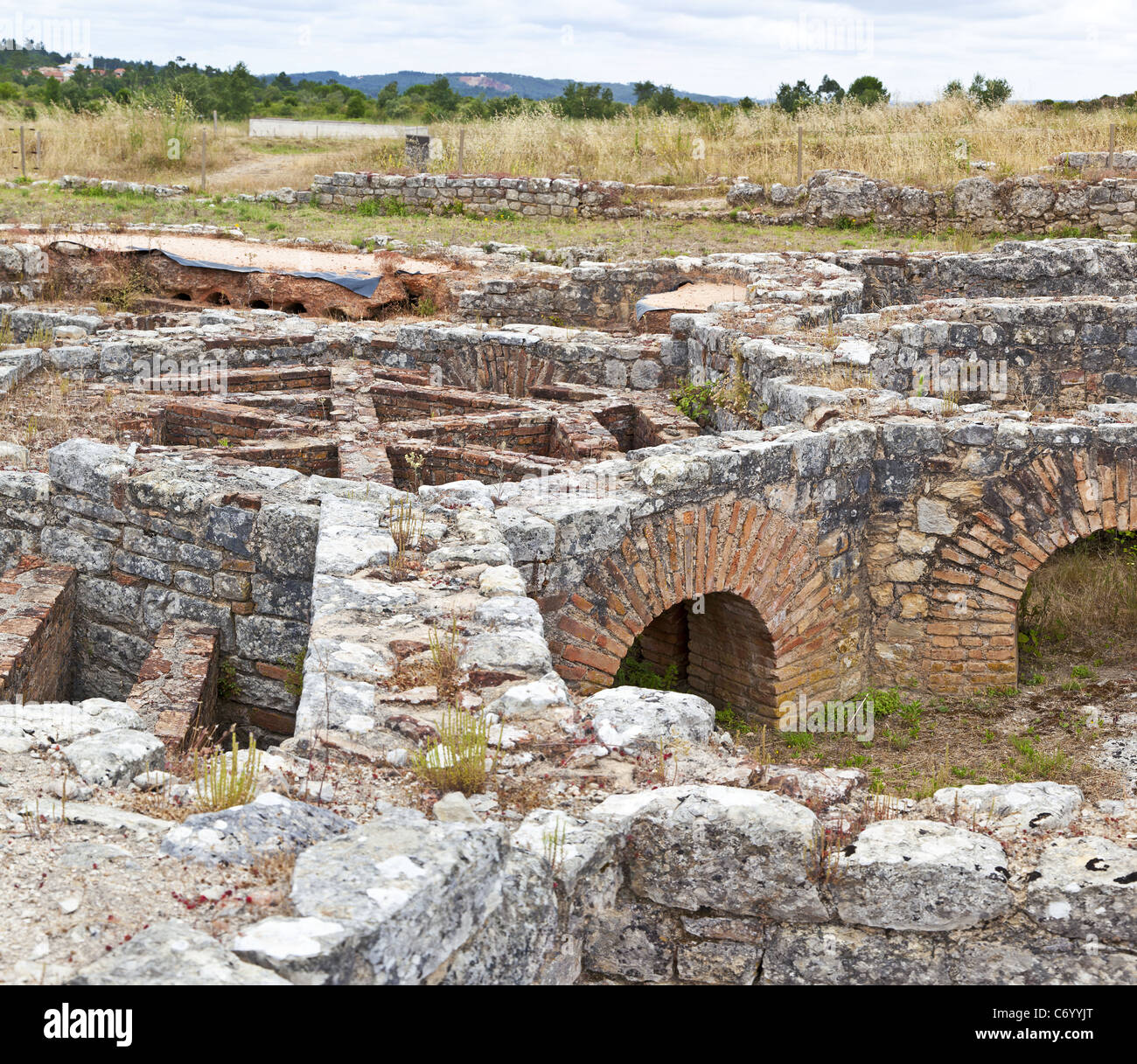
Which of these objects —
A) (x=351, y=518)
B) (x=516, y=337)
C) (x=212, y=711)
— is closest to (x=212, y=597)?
(x=212, y=711)

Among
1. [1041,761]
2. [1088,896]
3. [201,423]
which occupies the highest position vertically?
[201,423]

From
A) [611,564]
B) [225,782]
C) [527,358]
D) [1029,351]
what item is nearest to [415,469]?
[611,564]

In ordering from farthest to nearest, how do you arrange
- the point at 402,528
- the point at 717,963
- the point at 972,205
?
the point at 972,205, the point at 402,528, the point at 717,963

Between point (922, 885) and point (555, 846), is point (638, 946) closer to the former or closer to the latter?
point (555, 846)

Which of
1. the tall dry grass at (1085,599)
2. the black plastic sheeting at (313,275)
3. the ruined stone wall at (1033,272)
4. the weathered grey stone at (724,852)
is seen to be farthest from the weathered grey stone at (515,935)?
the black plastic sheeting at (313,275)

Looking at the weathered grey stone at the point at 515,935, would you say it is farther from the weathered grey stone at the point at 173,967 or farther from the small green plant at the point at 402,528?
the small green plant at the point at 402,528

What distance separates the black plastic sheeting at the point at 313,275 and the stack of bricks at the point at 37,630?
6463mm

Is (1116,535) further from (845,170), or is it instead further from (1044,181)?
(845,170)

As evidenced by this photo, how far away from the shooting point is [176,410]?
8.59m

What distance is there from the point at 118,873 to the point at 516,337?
8381 millimetres

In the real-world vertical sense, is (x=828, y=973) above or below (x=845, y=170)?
below

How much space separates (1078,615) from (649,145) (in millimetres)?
15945

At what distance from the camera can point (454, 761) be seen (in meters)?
3.49

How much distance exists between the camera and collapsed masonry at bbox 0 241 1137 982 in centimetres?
315
